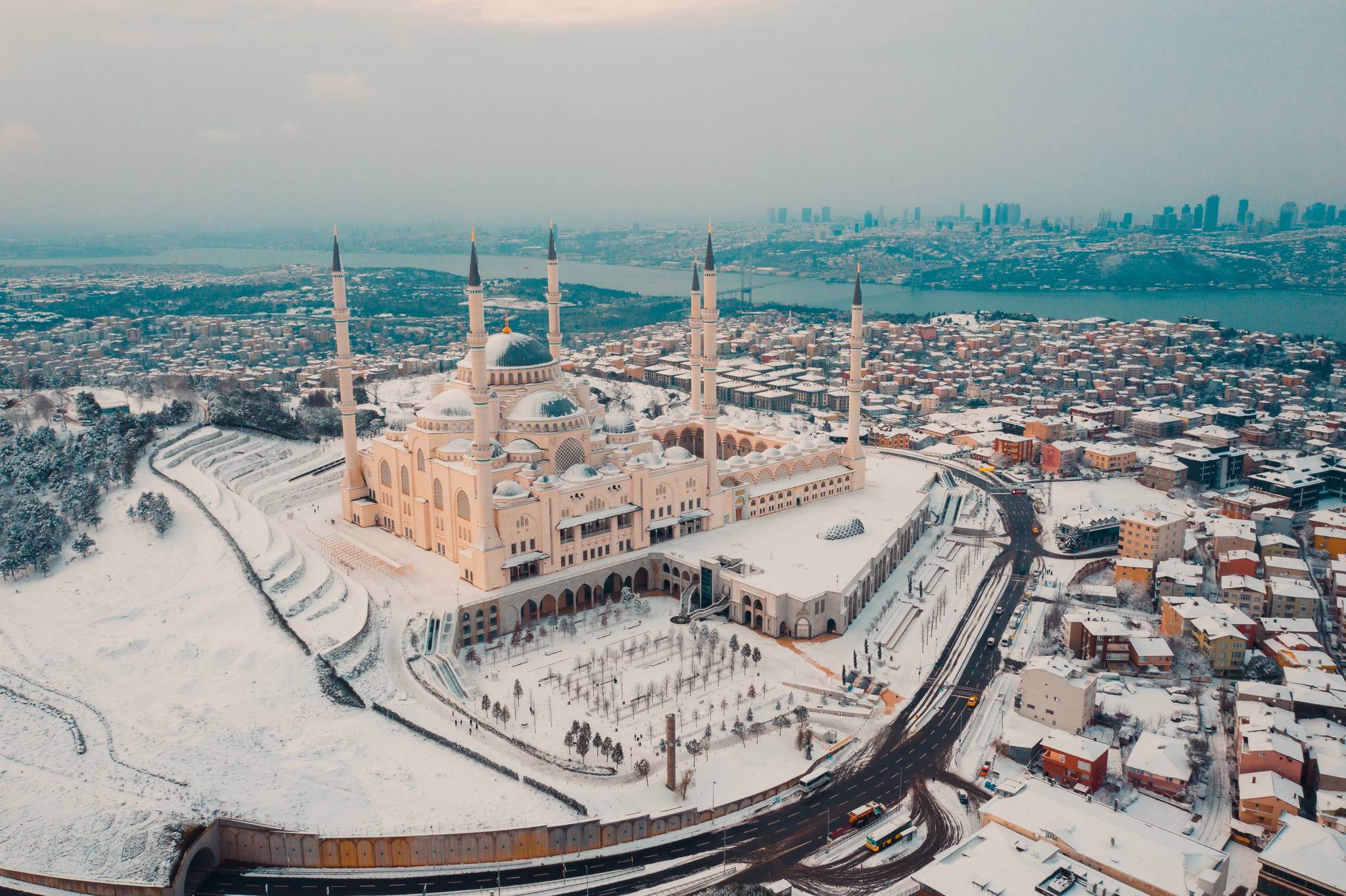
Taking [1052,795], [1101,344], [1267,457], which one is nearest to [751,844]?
[1052,795]

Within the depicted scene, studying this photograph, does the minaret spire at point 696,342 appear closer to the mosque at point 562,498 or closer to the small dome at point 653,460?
the mosque at point 562,498

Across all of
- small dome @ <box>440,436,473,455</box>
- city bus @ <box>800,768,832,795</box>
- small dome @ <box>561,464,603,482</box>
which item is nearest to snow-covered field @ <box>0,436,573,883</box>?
city bus @ <box>800,768,832,795</box>

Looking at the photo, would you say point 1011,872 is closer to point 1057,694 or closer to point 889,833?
point 889,833

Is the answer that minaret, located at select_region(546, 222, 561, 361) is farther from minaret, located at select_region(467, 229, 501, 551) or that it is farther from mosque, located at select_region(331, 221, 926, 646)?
minaret, located at select_region(467, 229, 501, 551)

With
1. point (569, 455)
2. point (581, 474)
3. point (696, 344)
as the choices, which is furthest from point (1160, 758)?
point (696, 344)

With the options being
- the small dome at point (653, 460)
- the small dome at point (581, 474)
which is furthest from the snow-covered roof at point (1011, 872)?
the small dome at point (653, 460)

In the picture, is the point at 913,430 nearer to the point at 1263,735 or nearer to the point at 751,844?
the point at 1263,735
